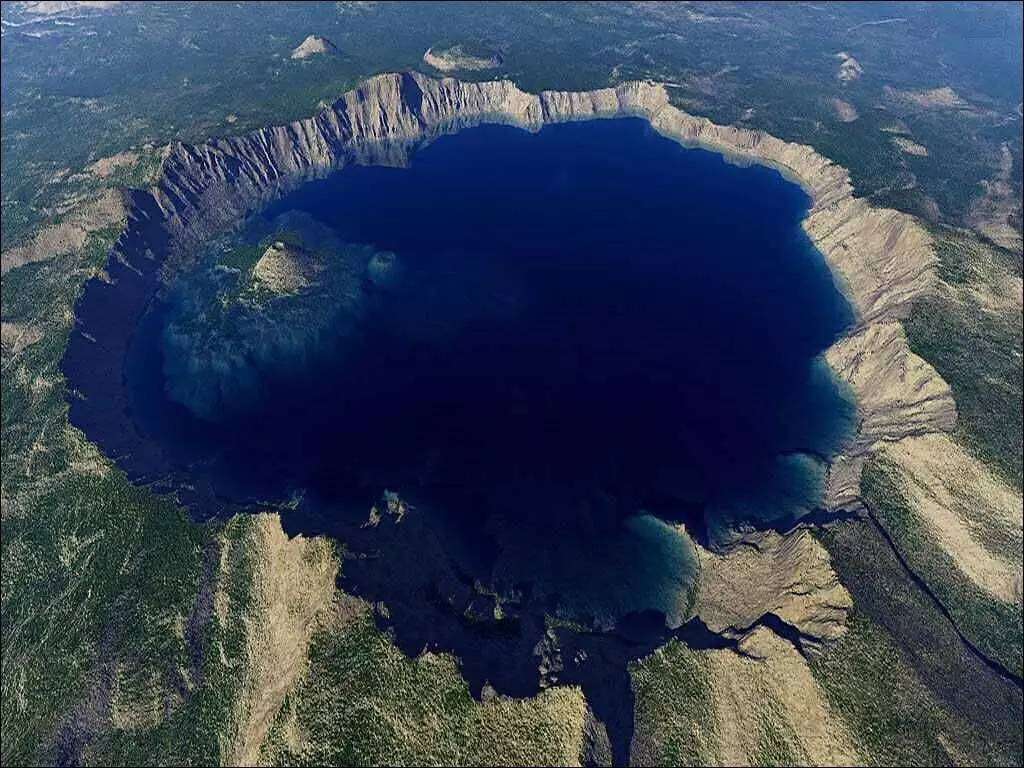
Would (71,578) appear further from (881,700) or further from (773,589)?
(881,700)

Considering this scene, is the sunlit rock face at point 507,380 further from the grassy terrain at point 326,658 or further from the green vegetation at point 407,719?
the grassy terrain at point 326,658

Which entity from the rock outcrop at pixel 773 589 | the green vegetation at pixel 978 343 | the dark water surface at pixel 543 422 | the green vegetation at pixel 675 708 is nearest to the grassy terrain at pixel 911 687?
the rock outcrop at pixel 773 589

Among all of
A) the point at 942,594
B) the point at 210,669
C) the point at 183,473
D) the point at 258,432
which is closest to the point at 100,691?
the point at 210,669

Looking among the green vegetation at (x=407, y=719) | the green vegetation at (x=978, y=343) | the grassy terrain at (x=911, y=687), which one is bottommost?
the green vegetation at (x=407, y=719)

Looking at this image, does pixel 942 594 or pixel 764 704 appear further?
pixel 942 594

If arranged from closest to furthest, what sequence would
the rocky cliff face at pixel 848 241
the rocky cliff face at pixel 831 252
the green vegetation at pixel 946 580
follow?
the green vegetation at pixel 946 580, the rocky cliff face at pixel 848 241, the rocky cliff face at pixel 831 252

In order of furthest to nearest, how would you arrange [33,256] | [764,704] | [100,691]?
[33,256]
[100,691]
[764,704]

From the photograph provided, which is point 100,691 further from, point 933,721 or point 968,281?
point 968,281

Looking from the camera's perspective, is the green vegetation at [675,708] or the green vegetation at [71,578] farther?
the green vegetation at [71,578]

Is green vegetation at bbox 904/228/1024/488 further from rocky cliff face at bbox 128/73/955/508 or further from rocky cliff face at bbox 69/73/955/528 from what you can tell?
rocky cliff face at bbox 69/73/955/528

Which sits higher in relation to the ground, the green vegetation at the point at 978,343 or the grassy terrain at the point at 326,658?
the green vegetation at the point at 978,343
